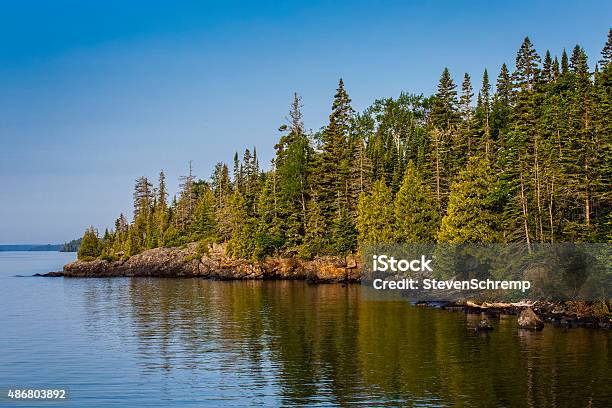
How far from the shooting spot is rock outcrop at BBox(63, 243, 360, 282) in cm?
10856

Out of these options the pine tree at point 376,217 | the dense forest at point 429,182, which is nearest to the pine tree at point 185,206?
the dense forest at point 429,182

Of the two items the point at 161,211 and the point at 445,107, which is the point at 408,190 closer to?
the point at 445,107

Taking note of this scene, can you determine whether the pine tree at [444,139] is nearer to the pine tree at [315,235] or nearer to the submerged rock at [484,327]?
the pine tree at [315,235]

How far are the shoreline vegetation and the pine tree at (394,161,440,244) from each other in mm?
200

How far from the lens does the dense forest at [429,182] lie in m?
65.9

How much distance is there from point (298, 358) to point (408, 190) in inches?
2169

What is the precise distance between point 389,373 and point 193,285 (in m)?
74.9

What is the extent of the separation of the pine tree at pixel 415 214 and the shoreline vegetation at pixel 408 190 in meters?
0.20

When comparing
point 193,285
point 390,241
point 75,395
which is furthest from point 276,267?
point 75,395

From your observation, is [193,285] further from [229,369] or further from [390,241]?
[229,369]

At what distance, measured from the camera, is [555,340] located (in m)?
44.1

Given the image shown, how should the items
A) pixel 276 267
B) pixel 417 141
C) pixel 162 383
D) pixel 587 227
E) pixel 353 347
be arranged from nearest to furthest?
pixel 162 383
pixel 353 347
pixel 587 227
pixel 276 267
pixel 417 141

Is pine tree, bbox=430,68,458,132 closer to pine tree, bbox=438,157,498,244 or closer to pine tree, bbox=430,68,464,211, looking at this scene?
pine tree, bbox=430,68,464,211

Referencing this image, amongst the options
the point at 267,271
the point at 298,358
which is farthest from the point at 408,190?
the point at 298,358
